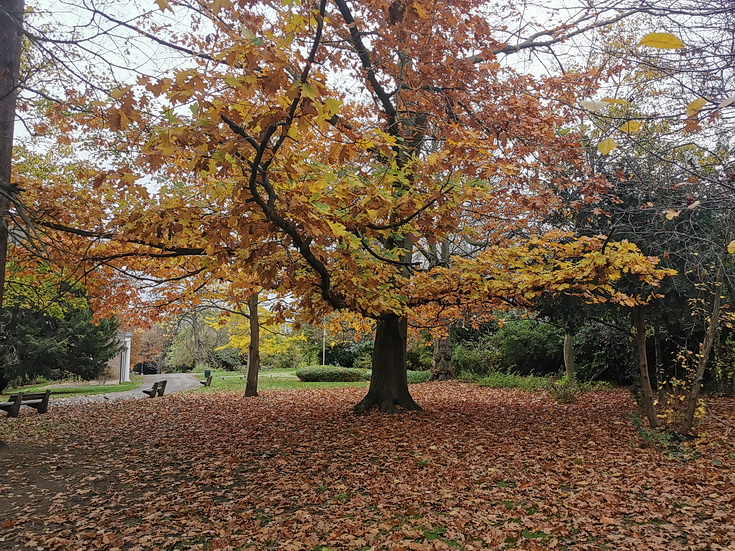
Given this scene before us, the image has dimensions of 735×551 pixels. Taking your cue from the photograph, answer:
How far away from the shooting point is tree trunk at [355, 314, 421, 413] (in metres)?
9.96

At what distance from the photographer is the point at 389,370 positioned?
10.0 m

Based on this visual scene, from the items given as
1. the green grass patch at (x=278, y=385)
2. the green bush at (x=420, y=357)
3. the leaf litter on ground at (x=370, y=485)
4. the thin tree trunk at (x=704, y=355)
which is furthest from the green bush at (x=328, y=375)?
the thin tree trunk at (x=704, y=355)

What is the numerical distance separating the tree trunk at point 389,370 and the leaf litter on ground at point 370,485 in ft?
1.81

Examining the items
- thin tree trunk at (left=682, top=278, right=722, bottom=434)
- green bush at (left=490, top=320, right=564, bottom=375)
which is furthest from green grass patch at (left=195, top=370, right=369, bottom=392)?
thin tree trunk at (left=682, top=278, right=722, bottom=434)

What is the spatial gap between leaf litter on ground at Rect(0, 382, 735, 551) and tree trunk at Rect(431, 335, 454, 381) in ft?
31.2

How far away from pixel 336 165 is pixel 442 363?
13974 millimetres

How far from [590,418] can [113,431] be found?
29.5 ft

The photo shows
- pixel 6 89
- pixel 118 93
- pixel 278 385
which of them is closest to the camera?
pixel 118 93

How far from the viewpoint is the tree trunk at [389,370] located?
32.7 ft

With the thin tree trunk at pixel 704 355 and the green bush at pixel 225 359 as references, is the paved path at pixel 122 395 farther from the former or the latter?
the thin tree trunk at pixel 704 355

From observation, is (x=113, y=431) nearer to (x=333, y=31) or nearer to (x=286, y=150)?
(x=286, y=150)

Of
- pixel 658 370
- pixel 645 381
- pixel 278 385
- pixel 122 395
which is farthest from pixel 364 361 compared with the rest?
pixel 645 381

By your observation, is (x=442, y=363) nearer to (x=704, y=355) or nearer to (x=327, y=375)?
(x=327, y=375)

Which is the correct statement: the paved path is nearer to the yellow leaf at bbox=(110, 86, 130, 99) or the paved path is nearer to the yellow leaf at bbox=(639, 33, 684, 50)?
the yellow leaf at bbox=(110, 86, 130, 99)
